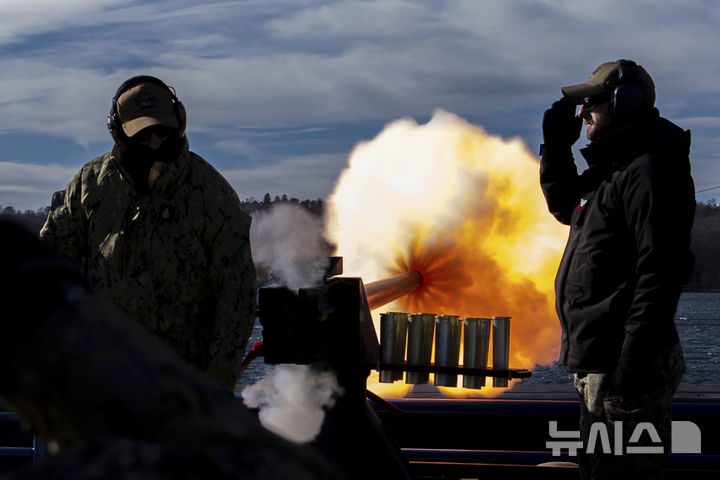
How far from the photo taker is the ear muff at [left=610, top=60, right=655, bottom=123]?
3.90 m

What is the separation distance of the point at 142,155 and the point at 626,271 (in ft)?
8.11

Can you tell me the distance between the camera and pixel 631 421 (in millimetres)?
3645

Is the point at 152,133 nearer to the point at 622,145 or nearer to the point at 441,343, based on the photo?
the point at 441,343

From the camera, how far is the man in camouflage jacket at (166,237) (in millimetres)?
3537

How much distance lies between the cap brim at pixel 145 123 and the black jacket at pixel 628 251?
2.18 m

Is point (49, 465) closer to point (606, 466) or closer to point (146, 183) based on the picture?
point (146, 183)

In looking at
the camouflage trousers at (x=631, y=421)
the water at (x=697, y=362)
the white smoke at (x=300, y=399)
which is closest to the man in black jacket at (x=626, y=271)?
the camouflage trousers at (x=631, y=421)

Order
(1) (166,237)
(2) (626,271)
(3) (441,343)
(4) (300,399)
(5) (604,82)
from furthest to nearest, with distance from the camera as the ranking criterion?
(3) (441,343), (4) (300,399), (5) (604,82), (2) (626,271), (1) (166,237)

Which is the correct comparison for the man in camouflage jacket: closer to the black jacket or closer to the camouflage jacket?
the camouflage jacket

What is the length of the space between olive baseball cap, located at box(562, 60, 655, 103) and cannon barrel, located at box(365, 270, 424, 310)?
2394mm

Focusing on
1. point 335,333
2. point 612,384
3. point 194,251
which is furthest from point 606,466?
point 194,251

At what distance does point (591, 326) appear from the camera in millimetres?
3803

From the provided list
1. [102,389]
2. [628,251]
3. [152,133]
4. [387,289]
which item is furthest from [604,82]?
[102,389]

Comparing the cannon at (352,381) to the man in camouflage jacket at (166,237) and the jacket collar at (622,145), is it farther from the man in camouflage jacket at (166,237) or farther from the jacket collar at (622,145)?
the jacket collar at (622,145)
